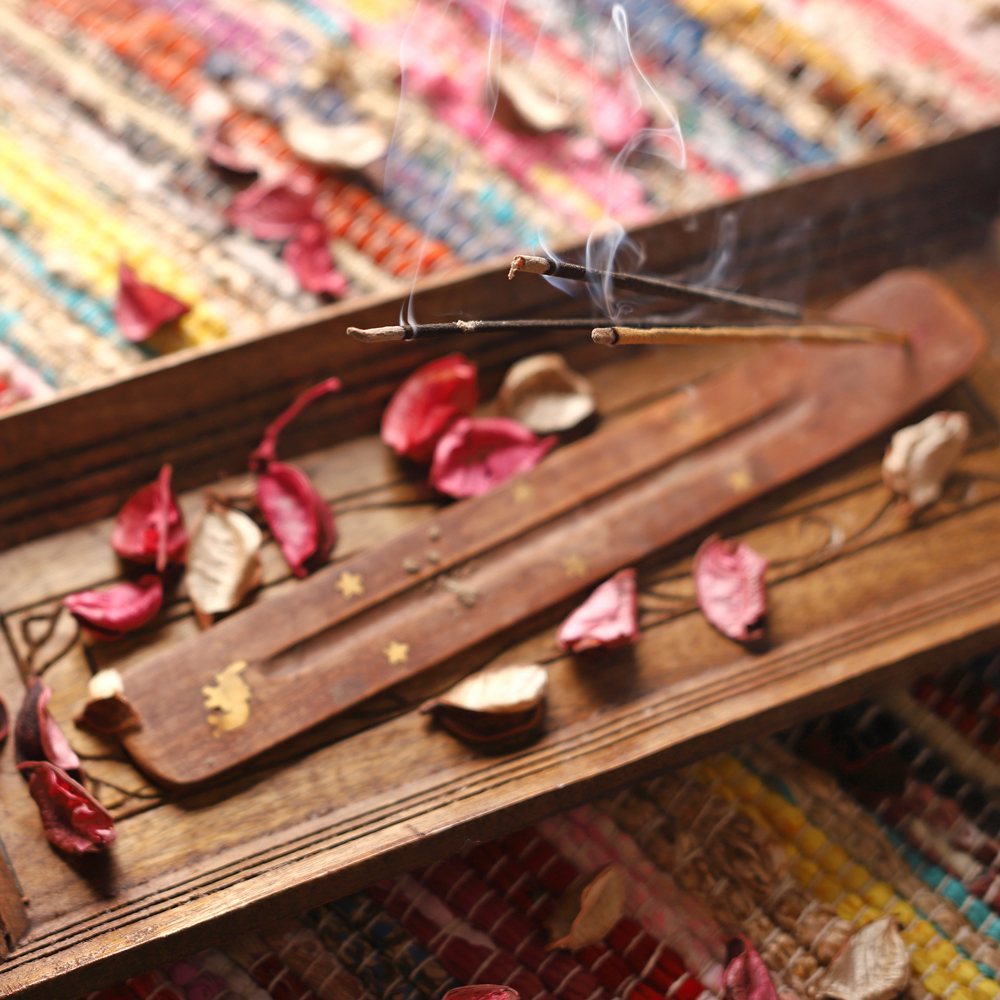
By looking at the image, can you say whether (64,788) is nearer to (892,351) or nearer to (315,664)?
(315,664)

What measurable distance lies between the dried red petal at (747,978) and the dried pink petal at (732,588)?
0.22 m

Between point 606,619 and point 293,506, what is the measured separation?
0.81 ft

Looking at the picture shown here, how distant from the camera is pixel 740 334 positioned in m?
0.78

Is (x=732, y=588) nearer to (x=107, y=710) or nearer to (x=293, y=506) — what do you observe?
(x=293, y=506)

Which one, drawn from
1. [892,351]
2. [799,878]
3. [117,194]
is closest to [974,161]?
[892,351]

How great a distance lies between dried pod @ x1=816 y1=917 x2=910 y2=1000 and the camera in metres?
0.76

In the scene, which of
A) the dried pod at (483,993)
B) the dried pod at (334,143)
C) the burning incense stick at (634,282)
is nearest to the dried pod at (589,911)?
the dried pod at (483,993)

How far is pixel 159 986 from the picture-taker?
2.45 ft

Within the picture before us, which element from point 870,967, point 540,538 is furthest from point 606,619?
point 870,967

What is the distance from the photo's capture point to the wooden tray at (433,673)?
71 cm

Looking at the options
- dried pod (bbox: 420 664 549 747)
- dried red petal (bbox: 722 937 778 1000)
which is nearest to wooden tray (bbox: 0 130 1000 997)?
dried pod (bbox: 420 664 549 747)

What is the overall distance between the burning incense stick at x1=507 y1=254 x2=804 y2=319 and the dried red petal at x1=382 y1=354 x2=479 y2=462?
123 mm

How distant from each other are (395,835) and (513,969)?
0.48 ft

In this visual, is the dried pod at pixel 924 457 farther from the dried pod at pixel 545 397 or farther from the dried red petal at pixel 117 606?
the dried red petal at pixel 117 606
